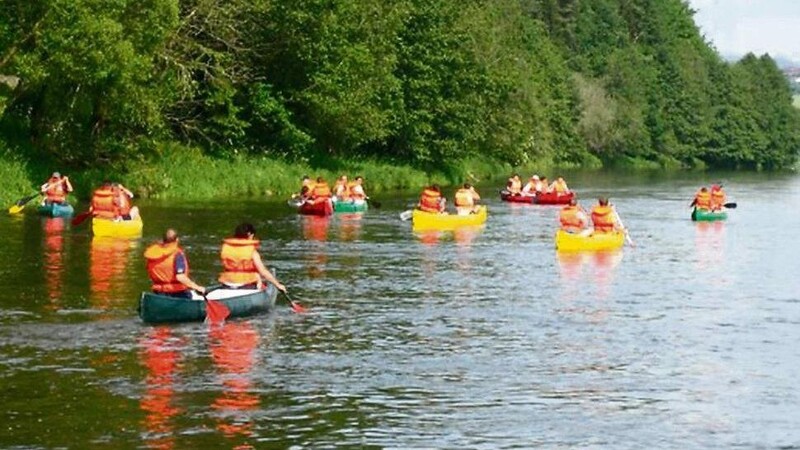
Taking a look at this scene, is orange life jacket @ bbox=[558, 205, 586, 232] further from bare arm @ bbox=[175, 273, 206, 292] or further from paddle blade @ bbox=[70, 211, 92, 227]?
bare arm @ bbox=[175, 273, 206, 292]

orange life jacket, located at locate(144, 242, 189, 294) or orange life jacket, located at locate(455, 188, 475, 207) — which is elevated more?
orange life jacket, located at locate(455, 188, 475, 207)

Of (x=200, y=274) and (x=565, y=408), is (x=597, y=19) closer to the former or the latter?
(x=200, y=274)

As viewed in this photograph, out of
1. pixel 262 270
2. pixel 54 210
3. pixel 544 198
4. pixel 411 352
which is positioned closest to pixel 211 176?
pixel 544 198

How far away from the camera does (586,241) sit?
43.2m

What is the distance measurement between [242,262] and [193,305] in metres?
1.61

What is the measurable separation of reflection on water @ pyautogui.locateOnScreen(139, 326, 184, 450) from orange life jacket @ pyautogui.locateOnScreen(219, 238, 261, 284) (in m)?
1.93

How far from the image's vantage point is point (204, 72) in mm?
64250

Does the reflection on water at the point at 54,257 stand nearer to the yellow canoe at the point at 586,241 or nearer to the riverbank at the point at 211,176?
the riverbank at the point at 211,176

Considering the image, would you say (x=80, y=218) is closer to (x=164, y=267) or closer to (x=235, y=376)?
(x=164, y=267)

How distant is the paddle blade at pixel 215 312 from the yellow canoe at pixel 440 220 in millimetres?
23150

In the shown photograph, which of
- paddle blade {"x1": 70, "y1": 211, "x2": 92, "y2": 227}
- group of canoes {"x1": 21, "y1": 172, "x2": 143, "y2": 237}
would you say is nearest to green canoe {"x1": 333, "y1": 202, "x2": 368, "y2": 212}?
group of canoes {"x1": 21, "y1": 172, "x2": 143, "y2": 237}

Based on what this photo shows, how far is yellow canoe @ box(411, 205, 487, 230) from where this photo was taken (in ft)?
164

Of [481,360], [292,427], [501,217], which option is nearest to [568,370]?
[481,360]

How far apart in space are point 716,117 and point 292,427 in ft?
486
